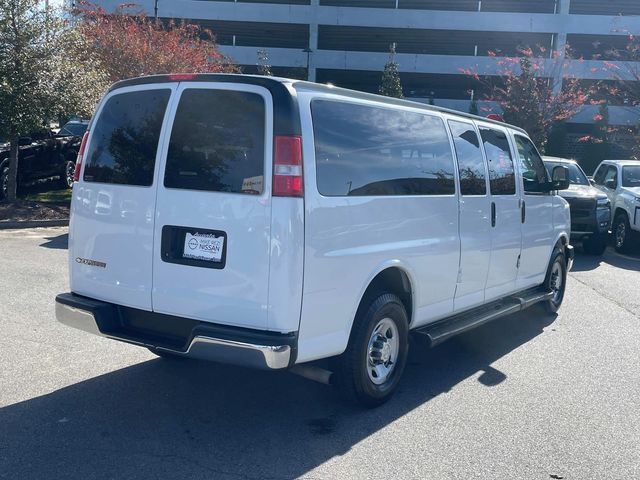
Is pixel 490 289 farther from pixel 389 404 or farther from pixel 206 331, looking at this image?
pixel 206 331

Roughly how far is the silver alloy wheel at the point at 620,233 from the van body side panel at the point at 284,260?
38.4ft

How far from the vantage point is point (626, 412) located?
5199 millimetres

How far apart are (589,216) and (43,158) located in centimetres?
1195

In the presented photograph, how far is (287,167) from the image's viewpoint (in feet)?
13.7

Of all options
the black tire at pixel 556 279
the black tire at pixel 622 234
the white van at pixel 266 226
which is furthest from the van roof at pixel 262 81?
the black tire at pixel 622 234

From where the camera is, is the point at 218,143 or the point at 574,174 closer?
the point at 218,143

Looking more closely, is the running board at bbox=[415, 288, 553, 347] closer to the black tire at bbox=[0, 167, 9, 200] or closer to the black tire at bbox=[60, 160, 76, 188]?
the black tire at bbox=[0, 167, 9, 200]

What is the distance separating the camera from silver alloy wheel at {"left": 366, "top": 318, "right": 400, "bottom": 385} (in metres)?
5.06

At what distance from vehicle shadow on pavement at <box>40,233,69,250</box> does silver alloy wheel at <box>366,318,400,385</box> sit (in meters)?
7.63

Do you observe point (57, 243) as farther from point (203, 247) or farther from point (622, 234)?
point (622, 234)

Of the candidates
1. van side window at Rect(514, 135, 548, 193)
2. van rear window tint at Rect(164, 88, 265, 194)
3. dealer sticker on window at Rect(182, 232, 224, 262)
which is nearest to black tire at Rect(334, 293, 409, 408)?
dealer sticker on window at Rect(182, 232, 224, 262)

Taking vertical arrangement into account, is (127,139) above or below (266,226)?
above

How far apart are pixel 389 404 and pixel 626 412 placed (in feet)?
5.78

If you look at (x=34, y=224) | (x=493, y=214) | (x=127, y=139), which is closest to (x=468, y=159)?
(x=493, y=214)
